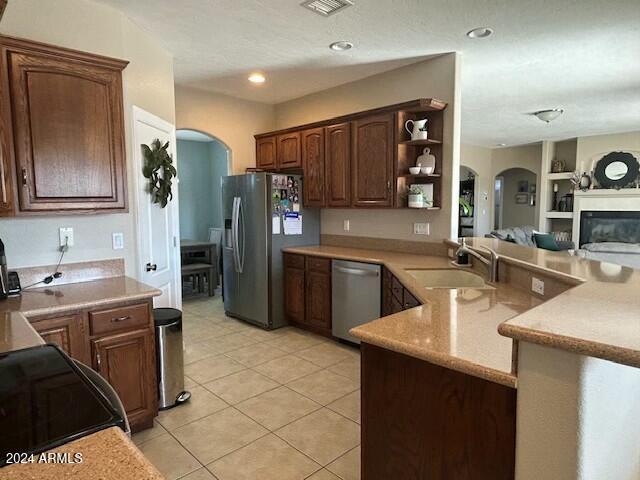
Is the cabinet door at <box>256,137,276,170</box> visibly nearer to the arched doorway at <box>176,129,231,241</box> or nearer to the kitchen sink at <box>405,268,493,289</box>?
the arched doorway at <box>176,129,231,241</box>

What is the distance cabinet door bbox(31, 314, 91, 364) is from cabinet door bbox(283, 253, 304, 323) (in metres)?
2.42

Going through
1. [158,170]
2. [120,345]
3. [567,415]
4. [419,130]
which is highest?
[419,130]

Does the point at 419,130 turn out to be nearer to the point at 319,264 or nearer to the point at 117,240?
the point at 319,264

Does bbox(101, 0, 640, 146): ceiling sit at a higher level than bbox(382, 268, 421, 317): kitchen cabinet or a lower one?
higher

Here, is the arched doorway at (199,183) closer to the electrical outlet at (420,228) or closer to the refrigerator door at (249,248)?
the refrigerator door at (249,248)

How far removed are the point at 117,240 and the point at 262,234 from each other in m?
1.73

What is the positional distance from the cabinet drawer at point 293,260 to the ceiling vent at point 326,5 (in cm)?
235

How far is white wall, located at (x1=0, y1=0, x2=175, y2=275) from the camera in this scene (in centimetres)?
232

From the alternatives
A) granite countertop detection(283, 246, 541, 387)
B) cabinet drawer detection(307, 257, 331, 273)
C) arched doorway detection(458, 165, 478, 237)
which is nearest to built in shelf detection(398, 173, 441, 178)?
cabinet drawer detection(307, 257, 331, 273)

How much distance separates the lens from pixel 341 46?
335cm

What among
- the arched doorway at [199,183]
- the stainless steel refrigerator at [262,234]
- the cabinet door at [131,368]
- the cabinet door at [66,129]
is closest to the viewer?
the cabinet door at [66,129]

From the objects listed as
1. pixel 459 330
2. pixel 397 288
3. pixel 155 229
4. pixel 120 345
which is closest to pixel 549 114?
pixel 397 288

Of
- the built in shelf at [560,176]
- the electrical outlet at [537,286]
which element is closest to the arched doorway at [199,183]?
the electrical outlet at [537,286]

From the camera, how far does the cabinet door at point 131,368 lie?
Result: 2.20 meters
